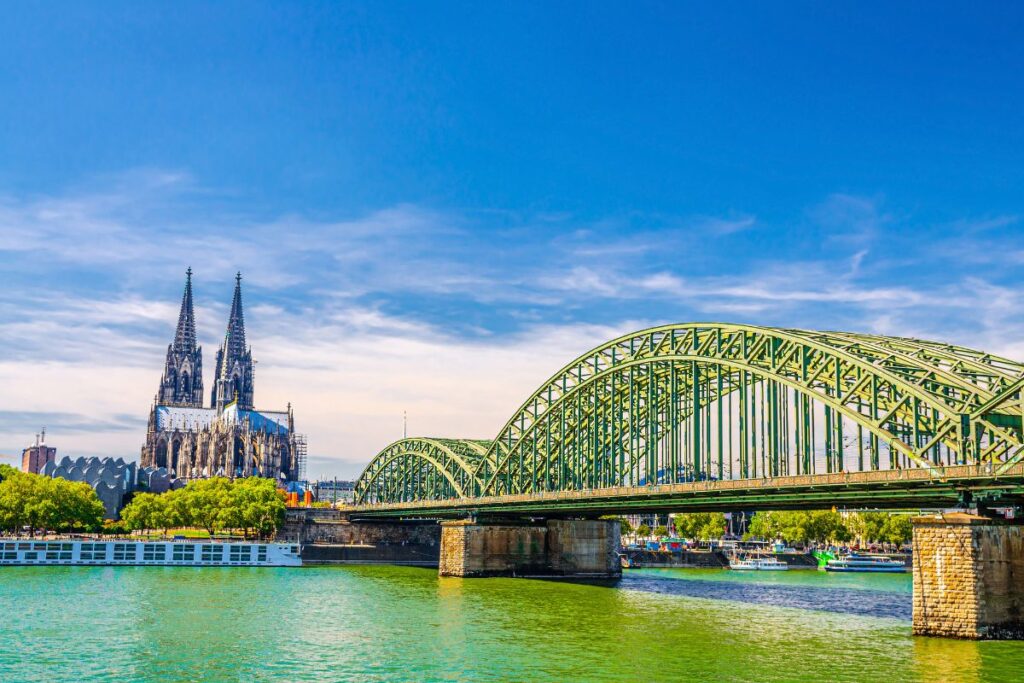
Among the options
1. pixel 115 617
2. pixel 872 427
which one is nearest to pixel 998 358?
pixel 872 427

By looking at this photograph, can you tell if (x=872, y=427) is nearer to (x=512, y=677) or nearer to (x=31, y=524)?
(x=512, y=677)

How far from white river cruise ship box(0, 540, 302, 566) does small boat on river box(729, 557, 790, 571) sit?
5624cm

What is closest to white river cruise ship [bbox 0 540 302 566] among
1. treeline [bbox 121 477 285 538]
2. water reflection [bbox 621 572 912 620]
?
treeline [bbox 121 477 285 538]

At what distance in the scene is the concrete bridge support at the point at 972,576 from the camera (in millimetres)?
49062

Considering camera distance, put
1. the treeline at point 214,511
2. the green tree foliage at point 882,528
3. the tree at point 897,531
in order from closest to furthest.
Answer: the treeline at point 214,511 → the tree at point 897,531 → the green tree foliage at point 882,528

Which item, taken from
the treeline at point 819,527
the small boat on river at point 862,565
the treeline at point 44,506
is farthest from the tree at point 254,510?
the small boat on river at point 862,565

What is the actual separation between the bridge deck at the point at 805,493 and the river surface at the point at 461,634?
6801 millimetres

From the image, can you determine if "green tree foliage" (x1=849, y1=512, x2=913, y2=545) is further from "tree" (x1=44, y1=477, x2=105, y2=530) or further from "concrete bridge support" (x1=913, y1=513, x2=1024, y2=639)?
"concrete bridge support" (x1=913, y1=513, x2=1024, y2=639)

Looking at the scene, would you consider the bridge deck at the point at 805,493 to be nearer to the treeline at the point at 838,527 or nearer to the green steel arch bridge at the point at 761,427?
the green steel arch bridge at the point at 761,427

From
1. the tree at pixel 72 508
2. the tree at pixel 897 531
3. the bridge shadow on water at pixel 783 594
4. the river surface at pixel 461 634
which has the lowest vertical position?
the bridge shadow on water at pixel 783 594

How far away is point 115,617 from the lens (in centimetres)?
5997

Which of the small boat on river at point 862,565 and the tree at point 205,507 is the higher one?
the tree at point 205,507

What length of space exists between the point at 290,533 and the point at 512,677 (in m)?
107

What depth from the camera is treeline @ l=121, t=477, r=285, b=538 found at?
13838 cm
